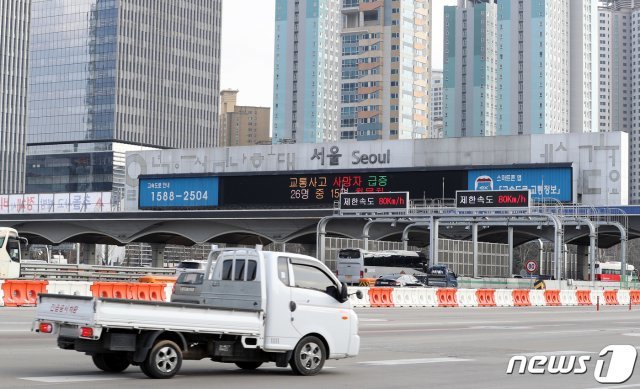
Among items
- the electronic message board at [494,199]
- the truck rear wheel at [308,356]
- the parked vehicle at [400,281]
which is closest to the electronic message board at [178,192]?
the electronic message board at [494,199]

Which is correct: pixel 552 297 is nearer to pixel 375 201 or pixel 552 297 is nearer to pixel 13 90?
pixel 375 201

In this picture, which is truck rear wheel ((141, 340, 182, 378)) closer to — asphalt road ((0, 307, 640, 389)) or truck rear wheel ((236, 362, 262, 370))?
asphalt road ((0, 307, 640, 389))

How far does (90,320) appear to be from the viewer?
14.9 metres

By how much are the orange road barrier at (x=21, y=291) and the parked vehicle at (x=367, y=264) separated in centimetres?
3871

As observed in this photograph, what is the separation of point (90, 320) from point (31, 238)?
102 meters

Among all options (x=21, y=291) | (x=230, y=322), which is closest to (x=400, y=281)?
(x=21, y=291)

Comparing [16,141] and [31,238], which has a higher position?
[16,141]

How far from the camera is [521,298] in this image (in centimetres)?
5794

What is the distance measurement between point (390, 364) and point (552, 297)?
42.2 meters

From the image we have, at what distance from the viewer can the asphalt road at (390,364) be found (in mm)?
15742

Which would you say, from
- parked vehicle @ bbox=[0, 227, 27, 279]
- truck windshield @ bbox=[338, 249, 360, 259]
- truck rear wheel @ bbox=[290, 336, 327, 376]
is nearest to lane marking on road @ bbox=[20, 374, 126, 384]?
truck rear wheel @ bbox=[290, 336, 327, 376]

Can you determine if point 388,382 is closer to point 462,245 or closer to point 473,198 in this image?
point 473,198

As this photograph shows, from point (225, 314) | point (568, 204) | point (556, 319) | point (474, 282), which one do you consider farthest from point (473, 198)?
point (225, 314)

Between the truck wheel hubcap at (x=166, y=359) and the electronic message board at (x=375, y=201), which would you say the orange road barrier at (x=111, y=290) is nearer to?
the truck wheel hubcap at (x=166, y=359)
